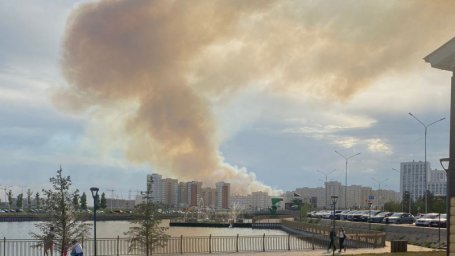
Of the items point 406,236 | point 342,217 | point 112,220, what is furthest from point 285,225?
point 112,220

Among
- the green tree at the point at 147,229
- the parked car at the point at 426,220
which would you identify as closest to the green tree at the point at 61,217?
the green tree at the point at 147,229

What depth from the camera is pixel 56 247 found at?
35938mm

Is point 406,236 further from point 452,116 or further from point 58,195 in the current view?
point 452,116

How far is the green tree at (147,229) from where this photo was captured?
36906mm

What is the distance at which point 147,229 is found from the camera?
37.0 m

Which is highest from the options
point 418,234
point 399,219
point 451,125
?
point 451,125

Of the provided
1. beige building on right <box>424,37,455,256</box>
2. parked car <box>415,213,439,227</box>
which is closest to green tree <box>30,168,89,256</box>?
beige building on right <box>424,37,455,256</box>

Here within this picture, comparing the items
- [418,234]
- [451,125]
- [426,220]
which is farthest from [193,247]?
[451,125]

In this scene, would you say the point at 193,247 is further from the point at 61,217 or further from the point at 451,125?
the point at 451,125

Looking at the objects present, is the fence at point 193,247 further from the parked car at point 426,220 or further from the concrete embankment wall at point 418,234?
the parked car at point 426,220

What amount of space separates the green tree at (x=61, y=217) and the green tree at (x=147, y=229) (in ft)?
10.8

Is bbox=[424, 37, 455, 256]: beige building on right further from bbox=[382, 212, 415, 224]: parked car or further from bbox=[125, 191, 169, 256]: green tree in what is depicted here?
bbox=[382, 212, 415, 224]: parked car

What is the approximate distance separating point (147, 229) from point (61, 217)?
17.3 ft

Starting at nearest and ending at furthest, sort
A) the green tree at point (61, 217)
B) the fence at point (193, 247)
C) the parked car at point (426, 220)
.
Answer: the green tree at point (61, 217), the fence at point (193, 247), the parked car at point (426, 220)
